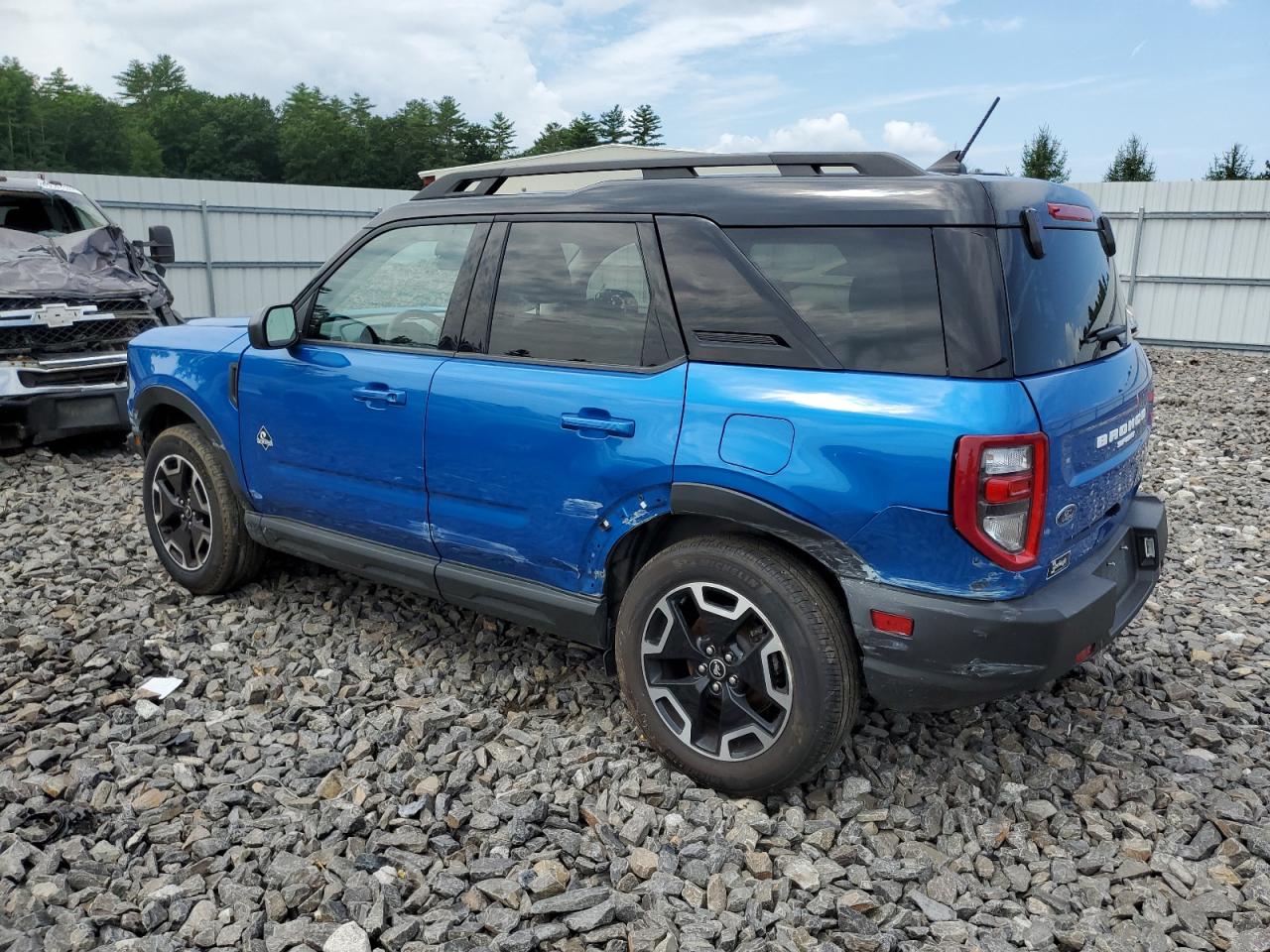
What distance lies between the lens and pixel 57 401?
7059mm

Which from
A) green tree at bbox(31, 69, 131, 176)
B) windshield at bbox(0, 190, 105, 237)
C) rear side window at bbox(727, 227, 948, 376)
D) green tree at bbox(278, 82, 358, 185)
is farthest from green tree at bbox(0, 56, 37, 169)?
rear side window at bbox(727, 227, 948, 376)

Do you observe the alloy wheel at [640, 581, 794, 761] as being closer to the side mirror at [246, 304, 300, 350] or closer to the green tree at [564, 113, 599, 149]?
the side mirror at [246, 304, 300, 350]

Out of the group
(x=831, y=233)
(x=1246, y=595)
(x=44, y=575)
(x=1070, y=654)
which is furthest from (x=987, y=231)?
(x=44, y=575)

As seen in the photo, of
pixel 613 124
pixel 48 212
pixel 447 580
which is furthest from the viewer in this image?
pixel 613 124

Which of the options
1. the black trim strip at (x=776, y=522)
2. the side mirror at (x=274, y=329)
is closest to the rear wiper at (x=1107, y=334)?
the black trim strip at (x=776, y=522)

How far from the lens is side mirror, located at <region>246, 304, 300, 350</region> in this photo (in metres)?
4.00

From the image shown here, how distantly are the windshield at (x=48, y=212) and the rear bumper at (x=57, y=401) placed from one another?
155 cm

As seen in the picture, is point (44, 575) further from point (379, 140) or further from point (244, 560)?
point (379, 140)

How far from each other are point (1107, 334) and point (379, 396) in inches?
101

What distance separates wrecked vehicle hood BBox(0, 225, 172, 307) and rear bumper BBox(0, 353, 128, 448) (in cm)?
53

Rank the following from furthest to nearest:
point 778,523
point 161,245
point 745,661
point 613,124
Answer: point 613,124 → point 161,245 → point 745,661 → point 778,523

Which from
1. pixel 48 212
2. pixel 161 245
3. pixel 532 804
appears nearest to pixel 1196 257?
pixel 161 245

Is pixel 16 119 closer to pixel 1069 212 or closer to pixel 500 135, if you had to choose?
pixel 500 135

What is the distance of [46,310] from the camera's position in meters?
7.10
